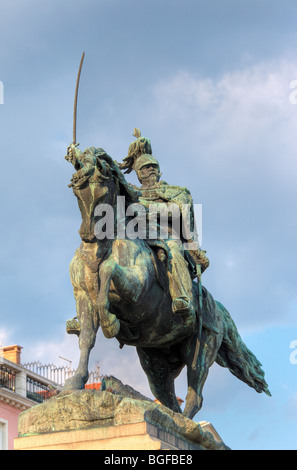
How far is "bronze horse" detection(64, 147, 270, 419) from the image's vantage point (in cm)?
1068

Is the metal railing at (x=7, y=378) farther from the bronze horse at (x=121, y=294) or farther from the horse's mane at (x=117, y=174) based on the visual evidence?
the horse's mane at (x=117, y=174)

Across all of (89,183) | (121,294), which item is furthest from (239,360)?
(89,183)

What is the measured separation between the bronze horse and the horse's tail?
652 millimetres

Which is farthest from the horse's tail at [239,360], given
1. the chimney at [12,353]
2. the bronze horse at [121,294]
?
the chimney at [12,353]

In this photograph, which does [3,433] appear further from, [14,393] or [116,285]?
[116,285]

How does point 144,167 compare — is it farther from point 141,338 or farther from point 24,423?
point 24,423

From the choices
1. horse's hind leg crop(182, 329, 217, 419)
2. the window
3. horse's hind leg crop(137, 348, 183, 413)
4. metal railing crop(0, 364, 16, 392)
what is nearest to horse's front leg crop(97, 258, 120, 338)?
horse's hind leg crop(182, 329, 217, 419)

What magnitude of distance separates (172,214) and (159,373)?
2.23m

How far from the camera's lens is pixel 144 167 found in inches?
532

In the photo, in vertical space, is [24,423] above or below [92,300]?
below

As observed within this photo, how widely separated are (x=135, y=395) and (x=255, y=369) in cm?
296

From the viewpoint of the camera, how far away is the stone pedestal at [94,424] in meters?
9.73

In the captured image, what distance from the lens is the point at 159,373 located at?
43.2 feet

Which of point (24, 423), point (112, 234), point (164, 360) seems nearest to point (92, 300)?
point (112, 234)
